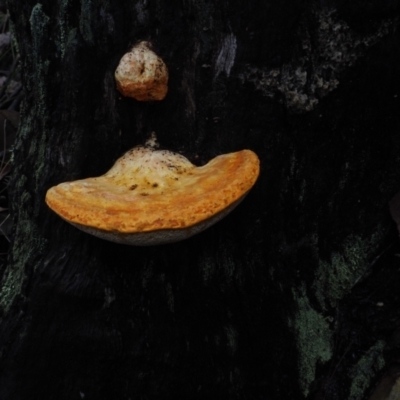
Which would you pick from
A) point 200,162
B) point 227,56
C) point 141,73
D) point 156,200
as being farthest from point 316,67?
point 156,200

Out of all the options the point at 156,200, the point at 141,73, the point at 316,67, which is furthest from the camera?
the point at 316,67

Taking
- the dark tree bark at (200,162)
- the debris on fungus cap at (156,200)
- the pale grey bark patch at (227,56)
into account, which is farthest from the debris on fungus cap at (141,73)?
the debris on fungus cap at (156,200)

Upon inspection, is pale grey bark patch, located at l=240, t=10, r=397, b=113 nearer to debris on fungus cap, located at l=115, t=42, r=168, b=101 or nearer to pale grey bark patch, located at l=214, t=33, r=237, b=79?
pale grey bark patch, located at l=214, t=33, r=237, b=79

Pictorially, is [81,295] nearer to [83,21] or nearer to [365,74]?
[83,21]

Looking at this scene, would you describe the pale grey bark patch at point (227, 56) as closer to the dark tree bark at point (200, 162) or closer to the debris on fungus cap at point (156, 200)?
the dark tree bark at point (200, 162)

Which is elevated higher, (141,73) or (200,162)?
(141,73)

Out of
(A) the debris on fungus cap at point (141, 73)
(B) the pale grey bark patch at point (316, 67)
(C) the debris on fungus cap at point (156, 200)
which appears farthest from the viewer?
(B) the pale grey bark patch at point (316, 67)

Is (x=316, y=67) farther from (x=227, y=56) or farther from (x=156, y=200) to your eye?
(x=156, y=200)
